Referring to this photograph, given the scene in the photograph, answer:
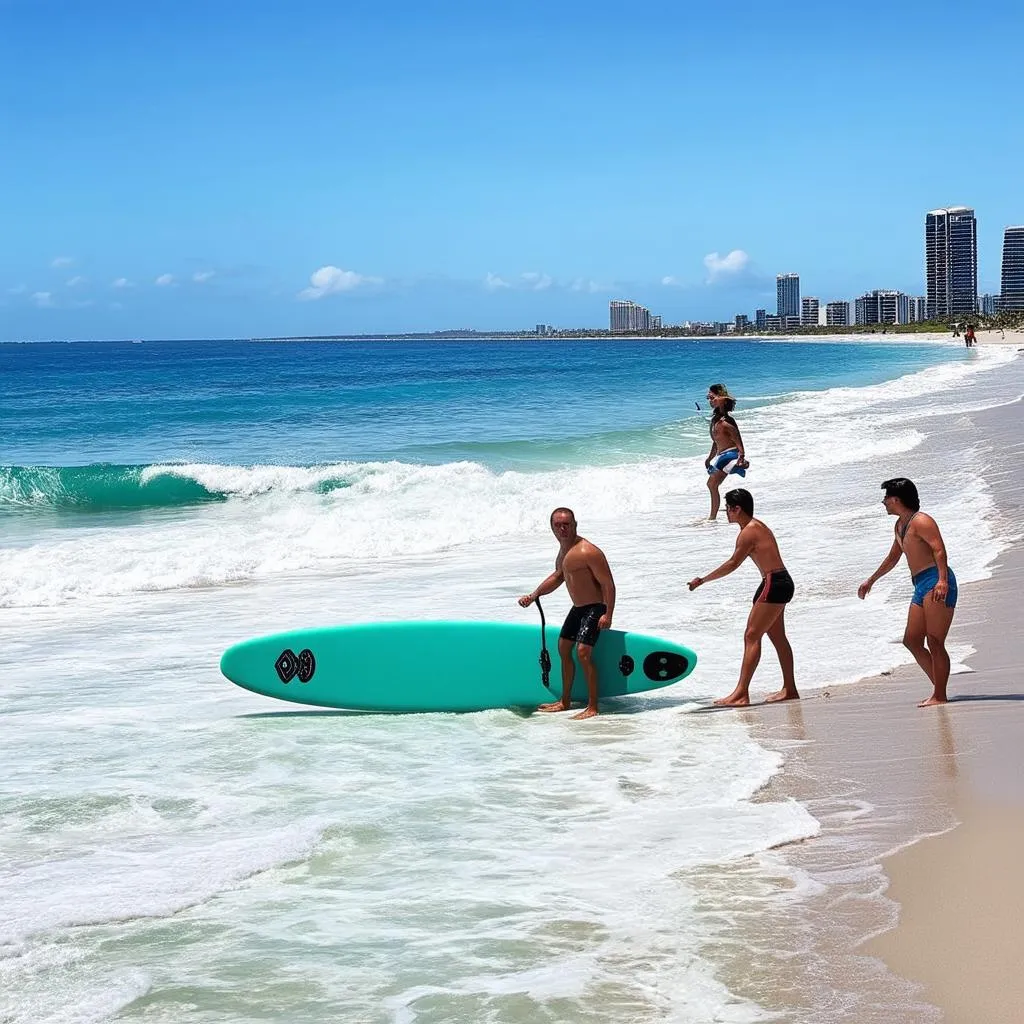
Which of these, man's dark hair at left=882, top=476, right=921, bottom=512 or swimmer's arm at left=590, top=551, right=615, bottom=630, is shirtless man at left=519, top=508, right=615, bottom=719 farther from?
man's dark hair at left=882, top=476, right=921, bottom=512

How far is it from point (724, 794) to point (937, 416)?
80.7ft

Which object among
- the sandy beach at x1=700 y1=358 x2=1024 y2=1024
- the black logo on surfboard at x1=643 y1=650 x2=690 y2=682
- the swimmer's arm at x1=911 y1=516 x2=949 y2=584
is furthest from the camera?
the black logo on surfboard at x1=643 y1=650 x2=690 y2=682

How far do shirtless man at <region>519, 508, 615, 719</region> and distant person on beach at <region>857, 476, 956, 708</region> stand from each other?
5.00ft

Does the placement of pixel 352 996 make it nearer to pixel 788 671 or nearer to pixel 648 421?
pixel 788 671

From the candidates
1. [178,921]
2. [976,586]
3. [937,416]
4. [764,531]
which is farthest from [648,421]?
[178,921]

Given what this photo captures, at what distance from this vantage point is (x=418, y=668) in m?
7.53

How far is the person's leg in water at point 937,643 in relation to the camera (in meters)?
6.59

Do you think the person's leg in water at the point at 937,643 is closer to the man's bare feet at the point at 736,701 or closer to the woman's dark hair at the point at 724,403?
the man's bare feet at the point at 736,701

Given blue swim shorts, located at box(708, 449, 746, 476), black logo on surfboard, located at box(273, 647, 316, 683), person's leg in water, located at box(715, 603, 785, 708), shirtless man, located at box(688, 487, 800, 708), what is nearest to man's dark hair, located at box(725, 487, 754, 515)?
shirtless man, located at box(688, 487, 800, 708)

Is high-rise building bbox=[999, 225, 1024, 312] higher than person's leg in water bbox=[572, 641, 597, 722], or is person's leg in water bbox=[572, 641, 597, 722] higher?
high-rise building bbox=[999, 225, 1024, 312]

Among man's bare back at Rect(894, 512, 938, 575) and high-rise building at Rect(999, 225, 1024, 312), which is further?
high-rise building at Rect(999, 225, 1024, 312)

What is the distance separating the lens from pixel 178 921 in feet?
14.9

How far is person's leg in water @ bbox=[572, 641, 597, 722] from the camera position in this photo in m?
7.23

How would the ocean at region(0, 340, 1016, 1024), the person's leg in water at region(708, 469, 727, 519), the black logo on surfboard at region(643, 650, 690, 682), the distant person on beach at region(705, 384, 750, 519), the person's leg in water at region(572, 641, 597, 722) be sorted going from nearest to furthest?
1. the ocean at region(0, 340, 1016, 1024)
2. the person's leg in water at region(572, 641, 597, 722)
3. the black logo on surfboard at region(643, 650, 690, 682)
4. the person's leg in water at region(708, 469, 727, 519)
5. the distant person on beach at region(705, 384, 750, 519)
